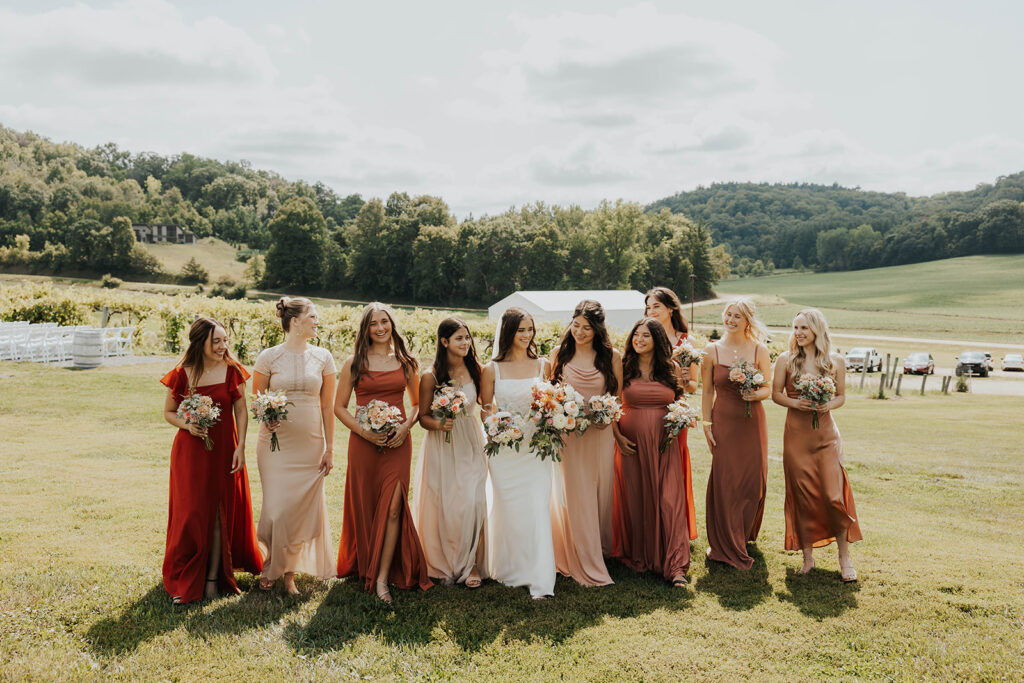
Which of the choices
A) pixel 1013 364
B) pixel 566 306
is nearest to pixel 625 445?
→ pixel 566 306

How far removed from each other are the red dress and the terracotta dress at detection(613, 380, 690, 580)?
3550 mm

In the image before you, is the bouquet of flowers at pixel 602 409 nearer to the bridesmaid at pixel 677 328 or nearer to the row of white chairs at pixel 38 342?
the bridesmaid at pixel 677 328

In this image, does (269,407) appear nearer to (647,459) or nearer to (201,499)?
(201,499)

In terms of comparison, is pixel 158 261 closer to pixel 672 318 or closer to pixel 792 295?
pixel 672 318

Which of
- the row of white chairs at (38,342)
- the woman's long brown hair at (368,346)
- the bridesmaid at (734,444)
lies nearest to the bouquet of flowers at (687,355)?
the bridesmaid at (734,444)

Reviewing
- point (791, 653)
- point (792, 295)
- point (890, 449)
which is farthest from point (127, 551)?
point (792, 295)

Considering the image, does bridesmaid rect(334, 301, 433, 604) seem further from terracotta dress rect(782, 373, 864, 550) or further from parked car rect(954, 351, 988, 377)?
parked car rect(954, 351, 988, 377)

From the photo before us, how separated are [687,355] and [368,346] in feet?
11.1

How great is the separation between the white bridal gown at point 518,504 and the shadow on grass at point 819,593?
2.12 meters

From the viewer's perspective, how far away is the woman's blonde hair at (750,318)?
6.45 m

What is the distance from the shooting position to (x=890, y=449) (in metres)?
13.2

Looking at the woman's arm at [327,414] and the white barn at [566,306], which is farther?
the white barn at [566,306]

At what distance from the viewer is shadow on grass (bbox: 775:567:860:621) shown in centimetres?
546

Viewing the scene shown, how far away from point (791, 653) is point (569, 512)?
2.13 meters
